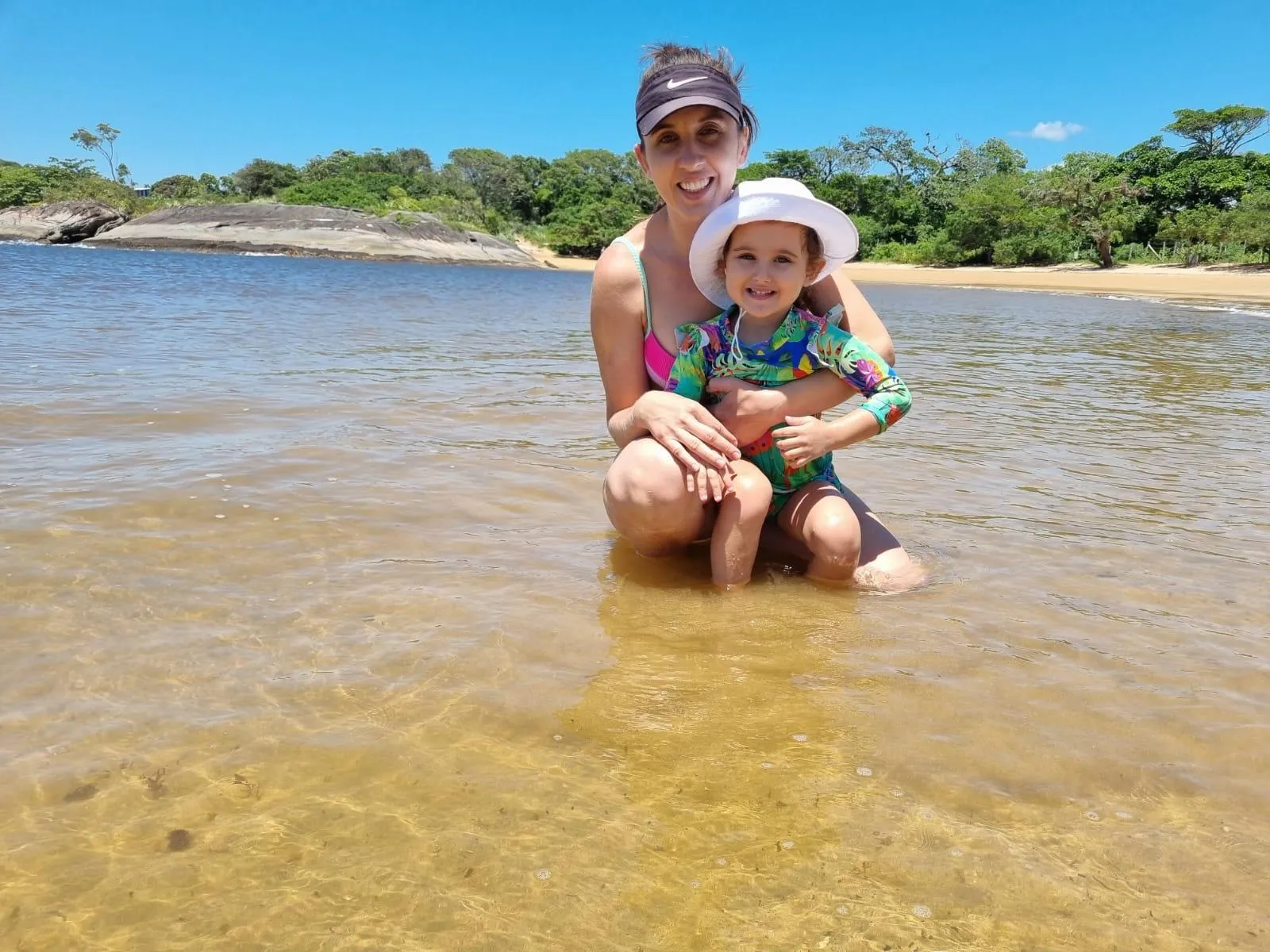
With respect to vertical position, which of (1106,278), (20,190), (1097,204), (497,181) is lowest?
(1106,278)

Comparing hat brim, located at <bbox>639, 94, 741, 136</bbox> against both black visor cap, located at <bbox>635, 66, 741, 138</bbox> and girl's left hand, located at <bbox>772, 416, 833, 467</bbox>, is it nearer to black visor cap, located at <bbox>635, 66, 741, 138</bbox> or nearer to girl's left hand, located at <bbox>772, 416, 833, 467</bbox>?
black visor cap, located at <bbox>635, 66, 741, 138</bbox>

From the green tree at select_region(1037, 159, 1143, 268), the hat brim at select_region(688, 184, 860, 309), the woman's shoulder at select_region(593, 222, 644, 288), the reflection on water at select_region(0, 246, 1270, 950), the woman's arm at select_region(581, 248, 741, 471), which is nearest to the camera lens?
the reflection on water at select_region(0, 246, 1270, 950)

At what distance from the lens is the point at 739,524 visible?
2.55 meters

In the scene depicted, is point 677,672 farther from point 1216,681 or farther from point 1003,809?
point 1216,681

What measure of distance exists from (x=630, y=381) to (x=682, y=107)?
83 centimetres

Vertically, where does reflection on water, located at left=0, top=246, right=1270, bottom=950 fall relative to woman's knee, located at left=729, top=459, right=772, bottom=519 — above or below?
below

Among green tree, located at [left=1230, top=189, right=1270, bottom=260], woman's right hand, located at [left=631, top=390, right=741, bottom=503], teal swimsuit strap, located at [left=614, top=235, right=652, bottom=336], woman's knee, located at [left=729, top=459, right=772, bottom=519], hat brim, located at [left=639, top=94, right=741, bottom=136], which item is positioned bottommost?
woman's knee, located at [left=729, top=459, right=772, bottom=519]

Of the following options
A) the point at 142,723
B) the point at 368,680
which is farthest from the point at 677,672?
the point at 142,723

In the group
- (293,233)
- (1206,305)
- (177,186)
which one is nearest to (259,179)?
(177,186)

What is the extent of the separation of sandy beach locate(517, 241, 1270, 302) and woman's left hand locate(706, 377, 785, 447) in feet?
88.2

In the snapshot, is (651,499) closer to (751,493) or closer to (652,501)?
(652,501)

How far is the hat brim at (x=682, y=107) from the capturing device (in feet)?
8.23

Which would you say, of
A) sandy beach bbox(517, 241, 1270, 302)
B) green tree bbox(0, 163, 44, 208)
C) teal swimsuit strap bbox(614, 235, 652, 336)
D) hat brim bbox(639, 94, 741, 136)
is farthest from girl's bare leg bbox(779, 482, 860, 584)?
green tree bbox(0, 163, 44, 208)

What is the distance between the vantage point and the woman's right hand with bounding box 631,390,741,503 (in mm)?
2504
